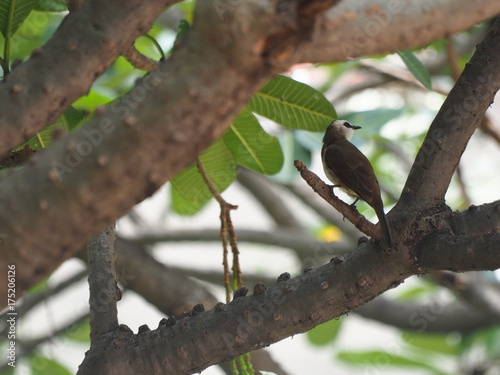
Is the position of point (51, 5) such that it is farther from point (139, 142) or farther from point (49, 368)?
point (49, 368)

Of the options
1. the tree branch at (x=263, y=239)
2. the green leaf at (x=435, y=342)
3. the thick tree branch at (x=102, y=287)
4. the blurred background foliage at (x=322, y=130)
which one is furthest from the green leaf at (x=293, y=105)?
the green leaf at (x=435, y=342)

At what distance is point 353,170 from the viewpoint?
1.85 meters

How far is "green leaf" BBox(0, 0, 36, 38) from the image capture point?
1.60 metres

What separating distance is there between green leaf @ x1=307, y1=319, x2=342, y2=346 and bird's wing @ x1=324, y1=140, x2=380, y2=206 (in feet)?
4.99

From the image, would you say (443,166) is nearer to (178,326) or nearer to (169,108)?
(178,326)

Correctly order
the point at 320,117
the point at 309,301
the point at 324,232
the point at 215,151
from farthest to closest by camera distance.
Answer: the point at 324,232 < the point at 215,151 < the point at 320,117 < the point at 309,301

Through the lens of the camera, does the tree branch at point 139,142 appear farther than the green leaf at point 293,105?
No

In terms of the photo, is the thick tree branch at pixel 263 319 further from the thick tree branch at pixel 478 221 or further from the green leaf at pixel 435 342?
the green leaf at pixel 435 342

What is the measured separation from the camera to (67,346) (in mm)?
3412

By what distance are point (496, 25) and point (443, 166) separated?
1.23ft

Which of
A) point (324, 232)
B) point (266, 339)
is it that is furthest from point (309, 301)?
point (324, 232)

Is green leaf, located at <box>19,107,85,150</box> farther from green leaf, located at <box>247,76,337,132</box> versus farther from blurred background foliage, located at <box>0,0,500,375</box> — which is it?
green leaf, located at <box>247,76,337,132</box>

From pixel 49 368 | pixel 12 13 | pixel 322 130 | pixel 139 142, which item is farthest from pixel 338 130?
pixel 49 368

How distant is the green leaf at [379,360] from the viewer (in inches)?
127
